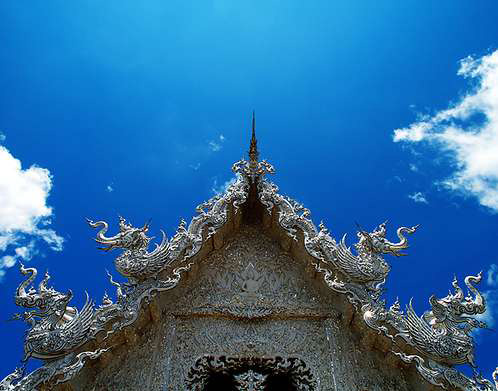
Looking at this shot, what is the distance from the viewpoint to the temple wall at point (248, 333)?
6.03 metres

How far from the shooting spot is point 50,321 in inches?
228

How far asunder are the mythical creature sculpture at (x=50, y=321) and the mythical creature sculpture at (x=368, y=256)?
11.7ft

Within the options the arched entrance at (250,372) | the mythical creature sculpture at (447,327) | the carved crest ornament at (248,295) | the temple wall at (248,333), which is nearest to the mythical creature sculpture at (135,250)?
the carved crest ornament at (248,295)

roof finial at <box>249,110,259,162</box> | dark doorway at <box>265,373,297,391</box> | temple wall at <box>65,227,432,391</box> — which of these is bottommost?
dark doorway at <box>265,373,297,391</box>

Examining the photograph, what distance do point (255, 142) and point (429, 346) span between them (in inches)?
171

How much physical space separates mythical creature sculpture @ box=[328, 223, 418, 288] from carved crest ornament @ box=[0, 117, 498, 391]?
1 centimetres

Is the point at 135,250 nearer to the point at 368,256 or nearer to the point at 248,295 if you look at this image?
the point at 248,295

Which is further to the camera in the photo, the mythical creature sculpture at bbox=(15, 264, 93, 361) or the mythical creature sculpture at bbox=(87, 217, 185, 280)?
the mythical creature sculpture at bbox=(87, 217, 185, 280)

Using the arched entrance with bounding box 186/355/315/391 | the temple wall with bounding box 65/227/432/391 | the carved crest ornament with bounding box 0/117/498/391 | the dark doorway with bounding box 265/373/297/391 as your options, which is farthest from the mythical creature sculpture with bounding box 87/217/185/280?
the dark doorway with bounding box 265/373/297/391

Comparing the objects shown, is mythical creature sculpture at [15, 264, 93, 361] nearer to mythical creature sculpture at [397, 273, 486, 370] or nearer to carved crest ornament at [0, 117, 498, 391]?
carved crest ornament at [0, 117, 498, 391]

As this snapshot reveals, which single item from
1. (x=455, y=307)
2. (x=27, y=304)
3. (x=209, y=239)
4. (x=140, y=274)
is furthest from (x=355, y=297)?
(x=27, y=304)

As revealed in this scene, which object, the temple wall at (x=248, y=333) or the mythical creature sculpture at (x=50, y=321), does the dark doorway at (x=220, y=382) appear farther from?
the mythical creature sculpture at (x=50, y=321)

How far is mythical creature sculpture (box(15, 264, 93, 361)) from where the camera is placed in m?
5.50

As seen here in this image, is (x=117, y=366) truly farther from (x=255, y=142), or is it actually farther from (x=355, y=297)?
(x=255, y=142)
